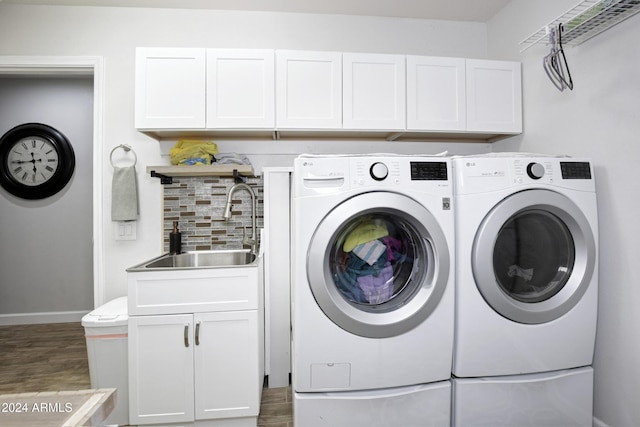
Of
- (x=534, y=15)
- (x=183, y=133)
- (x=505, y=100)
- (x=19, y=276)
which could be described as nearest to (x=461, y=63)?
(x=505, y=100)

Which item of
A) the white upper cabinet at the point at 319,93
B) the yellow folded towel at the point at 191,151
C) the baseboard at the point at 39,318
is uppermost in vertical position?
the white upper cabinet at the point at 319,93

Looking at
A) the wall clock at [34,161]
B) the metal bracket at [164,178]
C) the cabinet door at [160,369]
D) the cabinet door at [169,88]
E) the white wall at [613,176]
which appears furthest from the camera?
the wall clock at [34,161]

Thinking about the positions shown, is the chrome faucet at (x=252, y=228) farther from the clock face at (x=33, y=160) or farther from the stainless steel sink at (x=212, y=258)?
the clock face at (x=33, y=160)

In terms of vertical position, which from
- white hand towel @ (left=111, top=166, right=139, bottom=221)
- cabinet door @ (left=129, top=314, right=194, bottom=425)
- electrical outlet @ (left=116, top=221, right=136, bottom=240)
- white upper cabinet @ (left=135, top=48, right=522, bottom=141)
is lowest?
cabinet door @ (left=129, top=314, right=194, bottom=425)

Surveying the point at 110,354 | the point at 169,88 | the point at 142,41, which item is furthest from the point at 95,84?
the point at 110,354

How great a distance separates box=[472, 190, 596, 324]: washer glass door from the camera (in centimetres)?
139

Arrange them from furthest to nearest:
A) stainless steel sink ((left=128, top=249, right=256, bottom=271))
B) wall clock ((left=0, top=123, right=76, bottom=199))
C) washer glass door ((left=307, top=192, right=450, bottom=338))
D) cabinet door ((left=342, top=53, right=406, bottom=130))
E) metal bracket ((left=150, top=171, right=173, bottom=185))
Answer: wall clock ((left=0, top=123, right=76, bottom=199)) < stainless steel sink ((left=128, top=249, right=256, bottom=271)) < metal bracket ((left=150, top=171, right=173, bottom=185)) < cabinet door ((left=342, top=53, right=406, bottom=130)) < washer glass door ((left=307, top=192, right=450, bottom=338))

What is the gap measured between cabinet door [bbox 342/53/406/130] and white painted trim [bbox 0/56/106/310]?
5.59ft

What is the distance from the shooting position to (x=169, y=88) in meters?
1.86

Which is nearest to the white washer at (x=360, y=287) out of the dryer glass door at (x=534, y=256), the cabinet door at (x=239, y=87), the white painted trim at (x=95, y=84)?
the dryer glass door at (x=534, y=256)

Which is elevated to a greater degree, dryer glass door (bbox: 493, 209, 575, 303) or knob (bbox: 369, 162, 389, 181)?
knob (bbox: 369, 162, 389, 181)

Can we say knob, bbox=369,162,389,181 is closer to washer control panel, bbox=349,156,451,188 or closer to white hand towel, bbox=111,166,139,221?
washer control panel, bbox=349,156,451,188

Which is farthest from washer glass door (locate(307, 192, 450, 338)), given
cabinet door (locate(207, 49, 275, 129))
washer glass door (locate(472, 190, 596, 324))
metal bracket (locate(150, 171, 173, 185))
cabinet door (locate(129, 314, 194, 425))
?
metal bracket (locate(150, 171, 173, 185))

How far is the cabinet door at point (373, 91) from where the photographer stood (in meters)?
1.94
